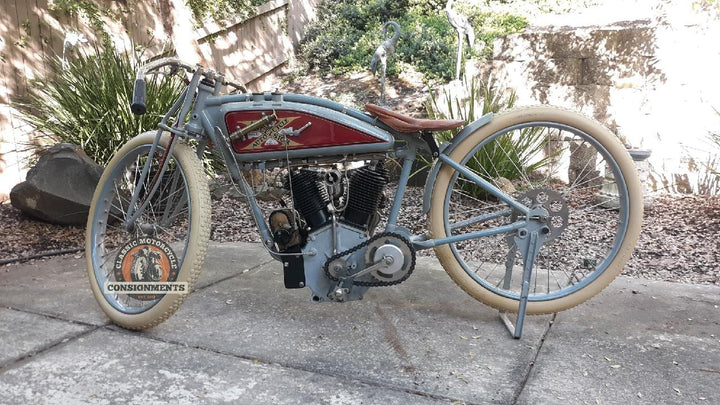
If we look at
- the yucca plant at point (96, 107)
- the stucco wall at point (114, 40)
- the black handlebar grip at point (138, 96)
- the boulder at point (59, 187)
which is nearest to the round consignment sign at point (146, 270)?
the black handlebar grip at point (138, 96)

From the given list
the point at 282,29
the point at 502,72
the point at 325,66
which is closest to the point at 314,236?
the point at 502,72

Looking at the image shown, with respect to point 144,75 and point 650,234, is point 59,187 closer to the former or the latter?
point 144,75

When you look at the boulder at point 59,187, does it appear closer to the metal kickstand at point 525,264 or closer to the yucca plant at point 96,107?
the yucca plant at point 96,107

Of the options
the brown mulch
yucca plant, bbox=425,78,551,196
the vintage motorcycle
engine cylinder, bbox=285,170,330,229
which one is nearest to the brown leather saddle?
the vintage motorcycle

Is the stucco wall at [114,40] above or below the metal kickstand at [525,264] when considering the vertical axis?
above

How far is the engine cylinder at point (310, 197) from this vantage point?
250 centimetres

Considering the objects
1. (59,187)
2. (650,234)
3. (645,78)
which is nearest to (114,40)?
(59,187)

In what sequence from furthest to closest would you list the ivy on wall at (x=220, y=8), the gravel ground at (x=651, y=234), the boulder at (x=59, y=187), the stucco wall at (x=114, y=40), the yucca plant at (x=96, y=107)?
the ivy on wall at (x=220, y=8), the stucco wall at (x=114, y=40), the yucca plant at (x=96, y=107), the boulder at (x=59, y=187), the gravel ground at (x=651, y=234)

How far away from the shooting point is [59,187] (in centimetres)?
410

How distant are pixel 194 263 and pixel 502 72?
16.8 ft

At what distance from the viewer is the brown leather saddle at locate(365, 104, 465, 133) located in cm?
239

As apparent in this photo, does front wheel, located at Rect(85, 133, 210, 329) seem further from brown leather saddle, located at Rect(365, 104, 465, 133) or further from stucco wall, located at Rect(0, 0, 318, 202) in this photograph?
stucco wall, located at Rect(0, 0, 318, 202)

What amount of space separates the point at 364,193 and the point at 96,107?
3065 millimetres

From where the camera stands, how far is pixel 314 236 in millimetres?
2520
